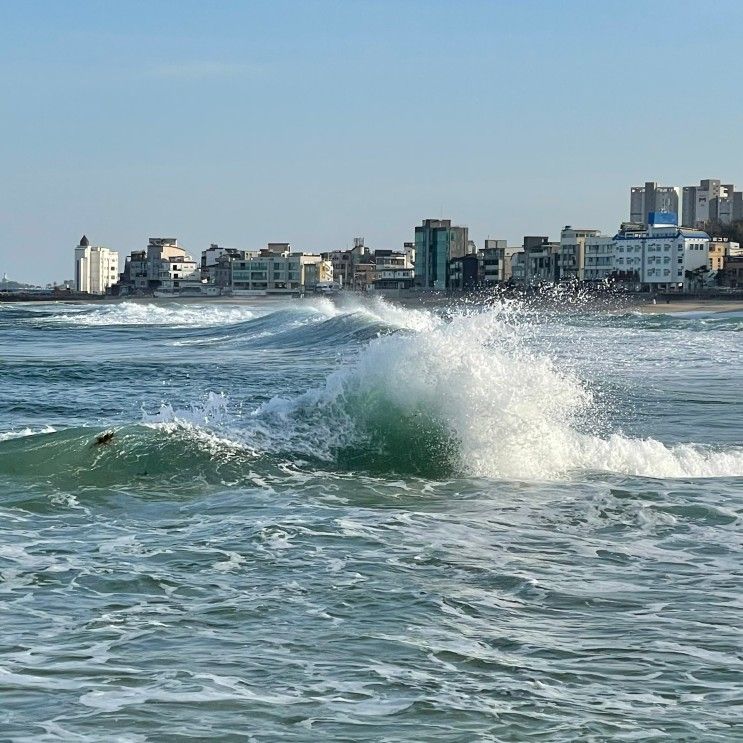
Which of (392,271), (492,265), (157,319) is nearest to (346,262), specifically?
(392,271)

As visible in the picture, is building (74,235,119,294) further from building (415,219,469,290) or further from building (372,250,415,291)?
building (415,219,469,290)

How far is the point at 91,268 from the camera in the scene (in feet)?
617

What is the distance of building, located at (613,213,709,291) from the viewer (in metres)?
109

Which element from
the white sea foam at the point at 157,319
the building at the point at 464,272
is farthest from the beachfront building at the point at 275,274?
the white sea foam at the point at 157,319

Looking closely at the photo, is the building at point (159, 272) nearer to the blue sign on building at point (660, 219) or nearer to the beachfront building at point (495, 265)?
the beachfront building at point (495, 265)

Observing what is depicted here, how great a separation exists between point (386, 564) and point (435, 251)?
130m

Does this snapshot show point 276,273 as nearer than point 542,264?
No

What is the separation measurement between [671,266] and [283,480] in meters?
103

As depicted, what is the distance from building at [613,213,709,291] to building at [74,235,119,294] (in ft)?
304

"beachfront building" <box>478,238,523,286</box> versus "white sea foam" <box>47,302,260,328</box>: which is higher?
"beachfront building" <box>478,238,523,286</box>

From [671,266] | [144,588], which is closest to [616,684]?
[144,588]

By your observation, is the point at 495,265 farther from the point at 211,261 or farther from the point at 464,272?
the point at 211,261

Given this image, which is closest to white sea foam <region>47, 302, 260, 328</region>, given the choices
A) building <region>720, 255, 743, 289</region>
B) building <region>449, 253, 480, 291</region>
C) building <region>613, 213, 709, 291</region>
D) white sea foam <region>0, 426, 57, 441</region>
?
white sea foam <region>0, 426, 57, 441</region>

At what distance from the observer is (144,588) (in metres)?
6.94
